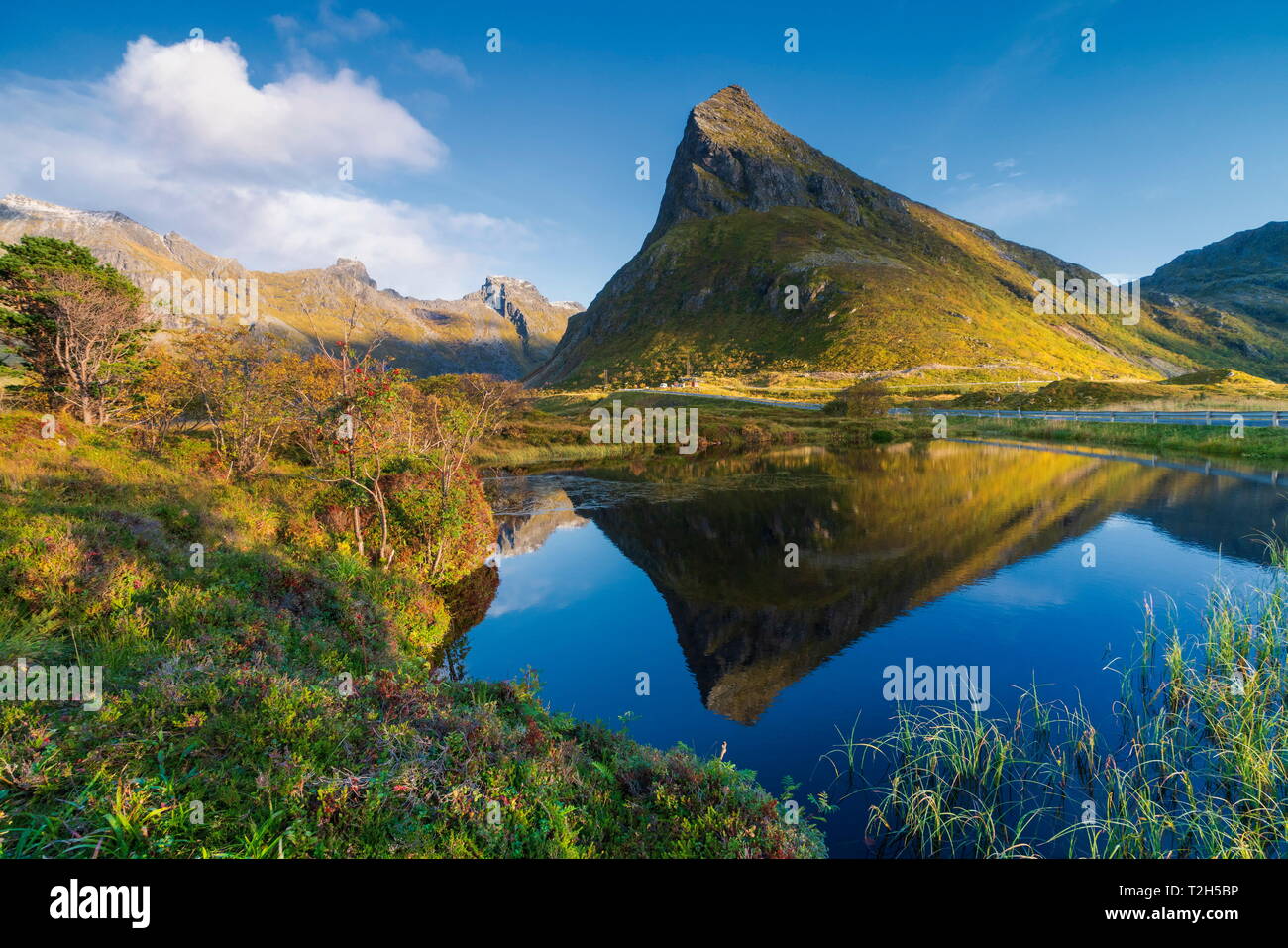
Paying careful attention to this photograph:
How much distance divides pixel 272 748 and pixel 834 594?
55.6ft

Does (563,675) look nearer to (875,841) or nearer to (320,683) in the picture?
(320,683)

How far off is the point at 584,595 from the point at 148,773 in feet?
50.0

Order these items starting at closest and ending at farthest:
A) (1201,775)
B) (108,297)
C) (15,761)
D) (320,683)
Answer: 1. (15,761)
2. (320,683)
3. (1201,775)
4. (108,297)

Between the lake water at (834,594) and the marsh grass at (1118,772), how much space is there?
2.83ft

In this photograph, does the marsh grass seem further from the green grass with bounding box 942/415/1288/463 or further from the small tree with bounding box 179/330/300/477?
the green grass with bounding box 942/415/1288/463

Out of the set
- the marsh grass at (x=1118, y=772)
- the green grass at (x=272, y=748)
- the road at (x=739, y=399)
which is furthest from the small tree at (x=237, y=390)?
the road at (x=739, y=399)

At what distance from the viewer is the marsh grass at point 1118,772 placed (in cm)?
699

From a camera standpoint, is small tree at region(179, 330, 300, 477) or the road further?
the road

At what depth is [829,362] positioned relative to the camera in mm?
141250

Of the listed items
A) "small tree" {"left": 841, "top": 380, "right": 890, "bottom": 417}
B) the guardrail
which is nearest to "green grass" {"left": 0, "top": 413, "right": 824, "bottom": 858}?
the guardrail

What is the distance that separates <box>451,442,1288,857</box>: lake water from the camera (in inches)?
468

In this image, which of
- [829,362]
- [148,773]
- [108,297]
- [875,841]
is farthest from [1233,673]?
[829,362]

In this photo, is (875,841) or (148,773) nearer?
(148,773)

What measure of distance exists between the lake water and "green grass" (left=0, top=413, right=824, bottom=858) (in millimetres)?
3268
